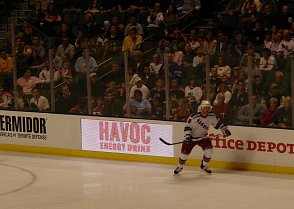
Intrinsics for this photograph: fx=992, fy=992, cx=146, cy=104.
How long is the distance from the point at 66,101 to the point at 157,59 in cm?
223

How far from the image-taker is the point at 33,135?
19516mm

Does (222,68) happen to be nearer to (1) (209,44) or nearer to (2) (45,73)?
(1) (209,44)

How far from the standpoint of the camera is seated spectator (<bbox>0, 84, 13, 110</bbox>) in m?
19.9

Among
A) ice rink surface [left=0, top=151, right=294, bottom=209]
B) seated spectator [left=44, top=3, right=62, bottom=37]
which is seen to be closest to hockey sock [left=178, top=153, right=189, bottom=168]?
ice rink surface [left=0, top=151, right=294, bottom=209]

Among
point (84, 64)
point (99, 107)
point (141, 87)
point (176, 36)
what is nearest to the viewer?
point (141, 87)

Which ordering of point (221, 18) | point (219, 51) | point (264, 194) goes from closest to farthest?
1. point (264, 194)
2. point (219, 51)
3. point (221, 18)

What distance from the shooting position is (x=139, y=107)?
18.1 m

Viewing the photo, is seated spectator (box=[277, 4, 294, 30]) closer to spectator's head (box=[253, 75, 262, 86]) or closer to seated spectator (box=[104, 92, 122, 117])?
spectator's head (box=[253, 75, 262, 86])

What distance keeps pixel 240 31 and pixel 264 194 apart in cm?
534

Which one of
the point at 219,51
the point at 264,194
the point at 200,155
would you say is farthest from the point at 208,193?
the point at 219,51

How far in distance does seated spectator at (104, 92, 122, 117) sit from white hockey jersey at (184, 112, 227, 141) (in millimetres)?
1953

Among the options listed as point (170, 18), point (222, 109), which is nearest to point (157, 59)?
point (222, 109)

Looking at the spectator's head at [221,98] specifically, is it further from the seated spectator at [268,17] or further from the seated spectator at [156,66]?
the seated spectator at [268,17]

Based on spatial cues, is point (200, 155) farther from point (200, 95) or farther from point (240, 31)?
point (240, 31)
